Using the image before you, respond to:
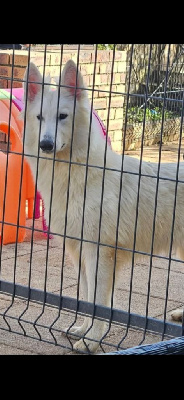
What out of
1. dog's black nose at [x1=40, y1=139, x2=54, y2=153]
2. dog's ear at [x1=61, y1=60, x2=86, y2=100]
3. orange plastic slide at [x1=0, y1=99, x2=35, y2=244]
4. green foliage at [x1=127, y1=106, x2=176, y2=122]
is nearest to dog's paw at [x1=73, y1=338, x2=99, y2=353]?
dog's black nose at [x1=40, y1=139, x2=54, y2=153]

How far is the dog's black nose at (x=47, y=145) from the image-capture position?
4.40 m

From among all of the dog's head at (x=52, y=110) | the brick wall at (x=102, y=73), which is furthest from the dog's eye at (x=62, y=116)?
the brick wall at (x=102, y=73)

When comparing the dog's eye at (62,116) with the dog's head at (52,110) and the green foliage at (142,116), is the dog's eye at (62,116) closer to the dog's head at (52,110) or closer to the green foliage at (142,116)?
the dog's head at (52,110)

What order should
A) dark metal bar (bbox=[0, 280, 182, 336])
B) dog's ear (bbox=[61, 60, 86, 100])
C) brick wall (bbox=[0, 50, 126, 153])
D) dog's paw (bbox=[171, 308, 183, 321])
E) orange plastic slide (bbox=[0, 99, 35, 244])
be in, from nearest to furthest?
dark metal bar (bbox=[0, 280, 182, 336]) → dog's ear (bbox=[61, 60, 86, 100]) → dog's paw (bbox=[171, 308, 183, 321]) → orange plastic slide (bbox=[0, 99, 35, 244]) → brick wall (bbox=[0, 50, 126, 153])

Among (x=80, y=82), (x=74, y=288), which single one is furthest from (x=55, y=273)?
(x=80, y=82)

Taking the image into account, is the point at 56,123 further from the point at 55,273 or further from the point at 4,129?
the point at 4,129

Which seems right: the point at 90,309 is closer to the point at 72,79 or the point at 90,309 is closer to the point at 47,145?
the point at 47,145

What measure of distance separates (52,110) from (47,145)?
0.24m

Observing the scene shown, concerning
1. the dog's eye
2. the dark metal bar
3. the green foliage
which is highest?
the dog's eye

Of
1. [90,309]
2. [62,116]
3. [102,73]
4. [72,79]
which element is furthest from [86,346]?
[102,73]

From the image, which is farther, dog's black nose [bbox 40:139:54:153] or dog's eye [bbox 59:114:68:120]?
dog's eye [bbox 59:114:68:120]

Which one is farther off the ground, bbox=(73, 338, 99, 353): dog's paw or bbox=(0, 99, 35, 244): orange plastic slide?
bbox=(0, 99, 35, 244): orange plastic slide

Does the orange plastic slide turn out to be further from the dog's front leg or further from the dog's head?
the dog's front leg

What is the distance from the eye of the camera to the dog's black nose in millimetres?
4398
